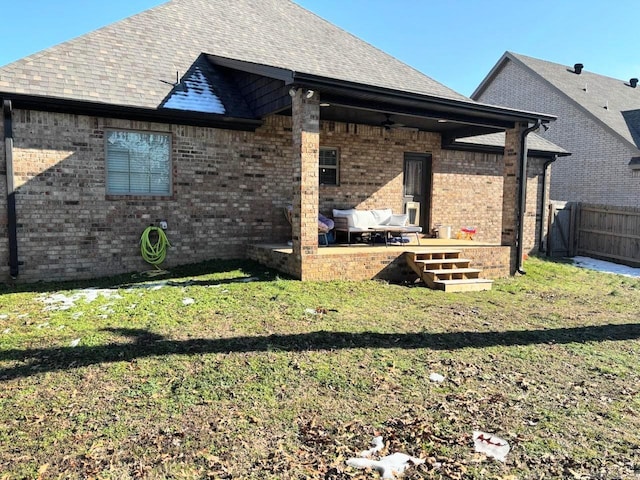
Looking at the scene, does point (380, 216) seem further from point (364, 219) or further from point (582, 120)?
point (582, 120)

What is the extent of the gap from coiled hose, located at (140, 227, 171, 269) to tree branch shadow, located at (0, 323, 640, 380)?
3.55m

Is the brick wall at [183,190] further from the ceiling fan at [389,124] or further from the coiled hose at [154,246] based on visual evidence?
the ceiling fan at [389,124]

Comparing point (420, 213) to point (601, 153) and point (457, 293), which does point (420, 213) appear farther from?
point (601, 153)

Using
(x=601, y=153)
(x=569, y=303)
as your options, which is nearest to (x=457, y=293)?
(x=569, y=303)

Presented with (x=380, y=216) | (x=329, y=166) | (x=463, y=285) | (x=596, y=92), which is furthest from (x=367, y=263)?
(x=596, y=92)

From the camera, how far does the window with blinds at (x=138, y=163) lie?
847 centimetres

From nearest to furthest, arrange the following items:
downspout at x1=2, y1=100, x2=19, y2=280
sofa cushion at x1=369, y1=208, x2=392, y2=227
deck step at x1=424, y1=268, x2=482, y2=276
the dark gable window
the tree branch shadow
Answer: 1. the tree branch shadow
2. downspout at x1=2, y1=100, x2=19, y2=280
3. deck step at x1=424, y1=268, x2=482, y2=276
4. sofa cushion at x1=369, y1=208, x2=392, y2=227
5. the dark gable window

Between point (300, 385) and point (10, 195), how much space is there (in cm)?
638

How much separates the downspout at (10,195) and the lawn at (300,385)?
0.69 m

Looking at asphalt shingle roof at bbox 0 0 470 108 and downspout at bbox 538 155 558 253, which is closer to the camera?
asphalt shingle roof at bbox 0 0 470 108

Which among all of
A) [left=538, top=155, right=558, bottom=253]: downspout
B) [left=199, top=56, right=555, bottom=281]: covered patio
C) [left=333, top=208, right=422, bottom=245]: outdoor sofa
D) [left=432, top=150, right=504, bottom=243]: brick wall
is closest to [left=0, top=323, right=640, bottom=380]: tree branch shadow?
[left=199, top=56, right=555, bottom=281]: covered patio

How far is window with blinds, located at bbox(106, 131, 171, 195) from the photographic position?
8.47 meters

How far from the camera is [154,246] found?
8.75 metres

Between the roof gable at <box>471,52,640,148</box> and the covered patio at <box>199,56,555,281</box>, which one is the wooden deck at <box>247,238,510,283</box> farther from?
the roof gable at <box>471,52,640,148</box>
